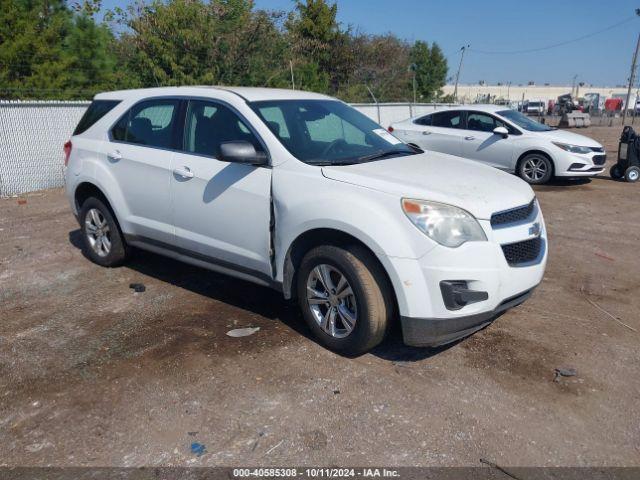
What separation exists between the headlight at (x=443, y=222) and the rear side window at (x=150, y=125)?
2.37m

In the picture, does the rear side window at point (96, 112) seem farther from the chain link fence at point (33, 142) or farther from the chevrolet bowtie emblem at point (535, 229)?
the chain link fence at point (33, 142)

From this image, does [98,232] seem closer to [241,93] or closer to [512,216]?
[241,93]

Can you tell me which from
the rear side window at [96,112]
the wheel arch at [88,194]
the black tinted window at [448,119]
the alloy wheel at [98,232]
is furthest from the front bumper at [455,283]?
the black tinted window at [448,119]

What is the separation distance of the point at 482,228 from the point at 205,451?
6.85ft

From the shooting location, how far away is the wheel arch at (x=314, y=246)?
3629 mm

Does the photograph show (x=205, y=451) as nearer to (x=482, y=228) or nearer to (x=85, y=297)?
(x=482, y=228)

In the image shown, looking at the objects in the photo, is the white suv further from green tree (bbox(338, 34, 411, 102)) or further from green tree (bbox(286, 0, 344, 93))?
green tree (bbox(338, 34, 411, 102))

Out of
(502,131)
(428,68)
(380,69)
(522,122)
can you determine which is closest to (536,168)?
(502,131)

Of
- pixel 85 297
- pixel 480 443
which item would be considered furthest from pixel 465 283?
pixel 85 297

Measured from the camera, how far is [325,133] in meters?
4.59

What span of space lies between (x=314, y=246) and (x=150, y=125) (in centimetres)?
220

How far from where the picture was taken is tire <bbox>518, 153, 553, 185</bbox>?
11.0 metres

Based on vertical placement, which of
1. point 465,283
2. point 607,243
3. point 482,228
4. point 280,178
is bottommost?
point 607,243

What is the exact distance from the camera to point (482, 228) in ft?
11.6
